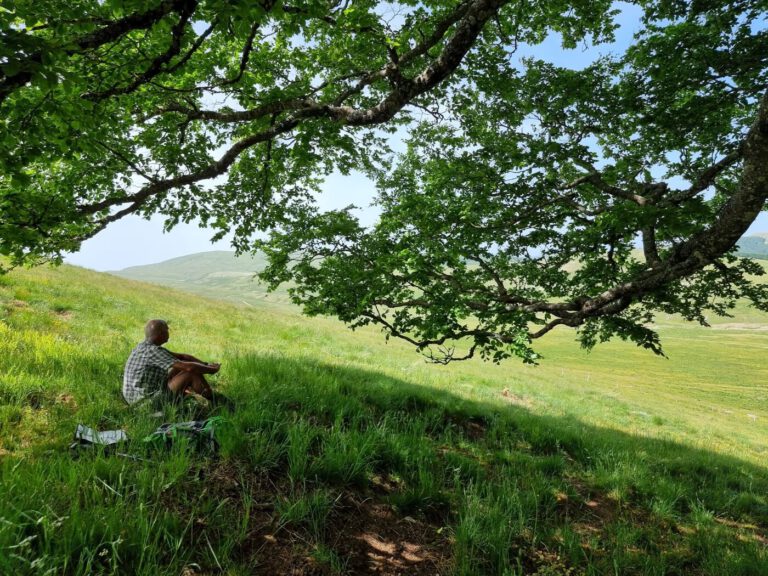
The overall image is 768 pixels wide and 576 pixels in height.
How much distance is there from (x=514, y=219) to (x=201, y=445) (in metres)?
6.77

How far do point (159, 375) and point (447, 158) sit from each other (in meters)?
7.44

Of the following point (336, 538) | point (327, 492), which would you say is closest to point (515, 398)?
point (327, 492)

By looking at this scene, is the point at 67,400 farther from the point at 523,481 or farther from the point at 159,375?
the point at 523,481

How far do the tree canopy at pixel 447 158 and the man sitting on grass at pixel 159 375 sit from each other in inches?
96.5

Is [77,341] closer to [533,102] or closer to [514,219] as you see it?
[514,219]

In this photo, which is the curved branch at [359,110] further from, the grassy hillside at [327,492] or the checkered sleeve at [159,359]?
the grassy hillside at [327,492]

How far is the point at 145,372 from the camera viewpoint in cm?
548

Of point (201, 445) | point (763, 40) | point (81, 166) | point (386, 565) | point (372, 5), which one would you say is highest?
point (372, 5)

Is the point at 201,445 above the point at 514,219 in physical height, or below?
below

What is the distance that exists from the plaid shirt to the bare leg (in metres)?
0.12

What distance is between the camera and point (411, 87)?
15.6 feet

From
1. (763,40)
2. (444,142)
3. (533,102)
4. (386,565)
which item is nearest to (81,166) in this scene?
(444,142)

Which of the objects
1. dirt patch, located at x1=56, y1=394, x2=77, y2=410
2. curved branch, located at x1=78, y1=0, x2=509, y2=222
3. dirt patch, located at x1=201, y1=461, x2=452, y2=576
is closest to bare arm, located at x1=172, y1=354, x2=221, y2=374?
dirt patch, located at x1=56, y1=394, x2=77, y2=410

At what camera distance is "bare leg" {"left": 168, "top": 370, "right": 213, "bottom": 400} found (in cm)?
561
